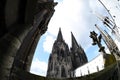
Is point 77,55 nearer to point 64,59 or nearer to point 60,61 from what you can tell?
point 64,59

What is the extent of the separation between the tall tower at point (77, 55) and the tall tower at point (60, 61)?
1.85 meters

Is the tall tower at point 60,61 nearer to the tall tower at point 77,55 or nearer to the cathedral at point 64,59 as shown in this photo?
the cathedral at point 64,59

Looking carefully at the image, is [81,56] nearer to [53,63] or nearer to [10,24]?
[53,63]

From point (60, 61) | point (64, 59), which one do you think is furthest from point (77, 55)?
point (60, 61)

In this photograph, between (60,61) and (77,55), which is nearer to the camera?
(60,61)

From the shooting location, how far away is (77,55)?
56594 millimetres

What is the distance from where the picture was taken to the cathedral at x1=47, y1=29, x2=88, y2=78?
50.0 meters

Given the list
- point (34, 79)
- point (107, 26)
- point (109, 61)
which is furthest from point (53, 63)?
point (34, 79)

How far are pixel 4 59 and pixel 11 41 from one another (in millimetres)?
307

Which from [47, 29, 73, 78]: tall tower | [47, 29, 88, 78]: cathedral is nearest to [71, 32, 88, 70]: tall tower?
[47, 29, 88, 78]: cathedral

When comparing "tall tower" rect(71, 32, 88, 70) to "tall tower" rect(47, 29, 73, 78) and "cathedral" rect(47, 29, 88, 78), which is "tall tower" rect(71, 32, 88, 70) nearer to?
"cathedral" rect(47, 29, 88, 78)

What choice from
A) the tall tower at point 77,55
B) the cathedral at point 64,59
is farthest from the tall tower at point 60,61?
the tall tower at point 77,55

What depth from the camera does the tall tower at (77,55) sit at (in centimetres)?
5464

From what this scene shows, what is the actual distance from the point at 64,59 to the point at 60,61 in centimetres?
151
